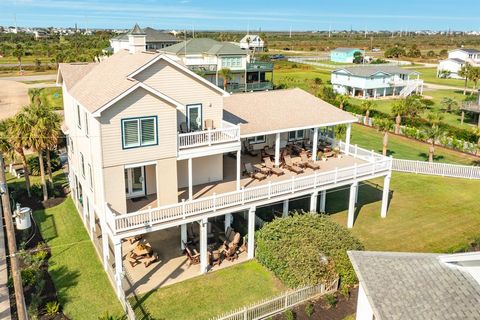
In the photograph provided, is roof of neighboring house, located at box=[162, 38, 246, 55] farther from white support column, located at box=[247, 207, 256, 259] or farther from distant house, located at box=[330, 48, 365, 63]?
distant house, located at box=[330, 48, 365, 63]

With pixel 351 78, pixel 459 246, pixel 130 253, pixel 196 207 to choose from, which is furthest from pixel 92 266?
pixel 351 78

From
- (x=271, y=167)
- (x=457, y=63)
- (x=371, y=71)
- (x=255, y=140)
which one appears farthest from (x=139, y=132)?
(x=457, y=63)

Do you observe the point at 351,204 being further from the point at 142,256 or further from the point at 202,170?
the point at 142,256

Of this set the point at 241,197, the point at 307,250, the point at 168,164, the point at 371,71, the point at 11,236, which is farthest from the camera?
the point at 371,71

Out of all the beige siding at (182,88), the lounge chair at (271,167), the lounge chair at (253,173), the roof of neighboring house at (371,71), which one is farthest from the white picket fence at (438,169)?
the roof of neighboring house at (371,71)

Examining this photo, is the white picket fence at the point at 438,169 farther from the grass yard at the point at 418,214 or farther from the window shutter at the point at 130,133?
the window shutter at the point at 130,133

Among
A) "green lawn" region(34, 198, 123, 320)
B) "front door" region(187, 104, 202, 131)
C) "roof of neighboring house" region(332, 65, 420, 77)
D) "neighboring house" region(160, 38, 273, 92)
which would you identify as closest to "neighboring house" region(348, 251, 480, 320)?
"green lawn" region(34, 198, 123, 320)
